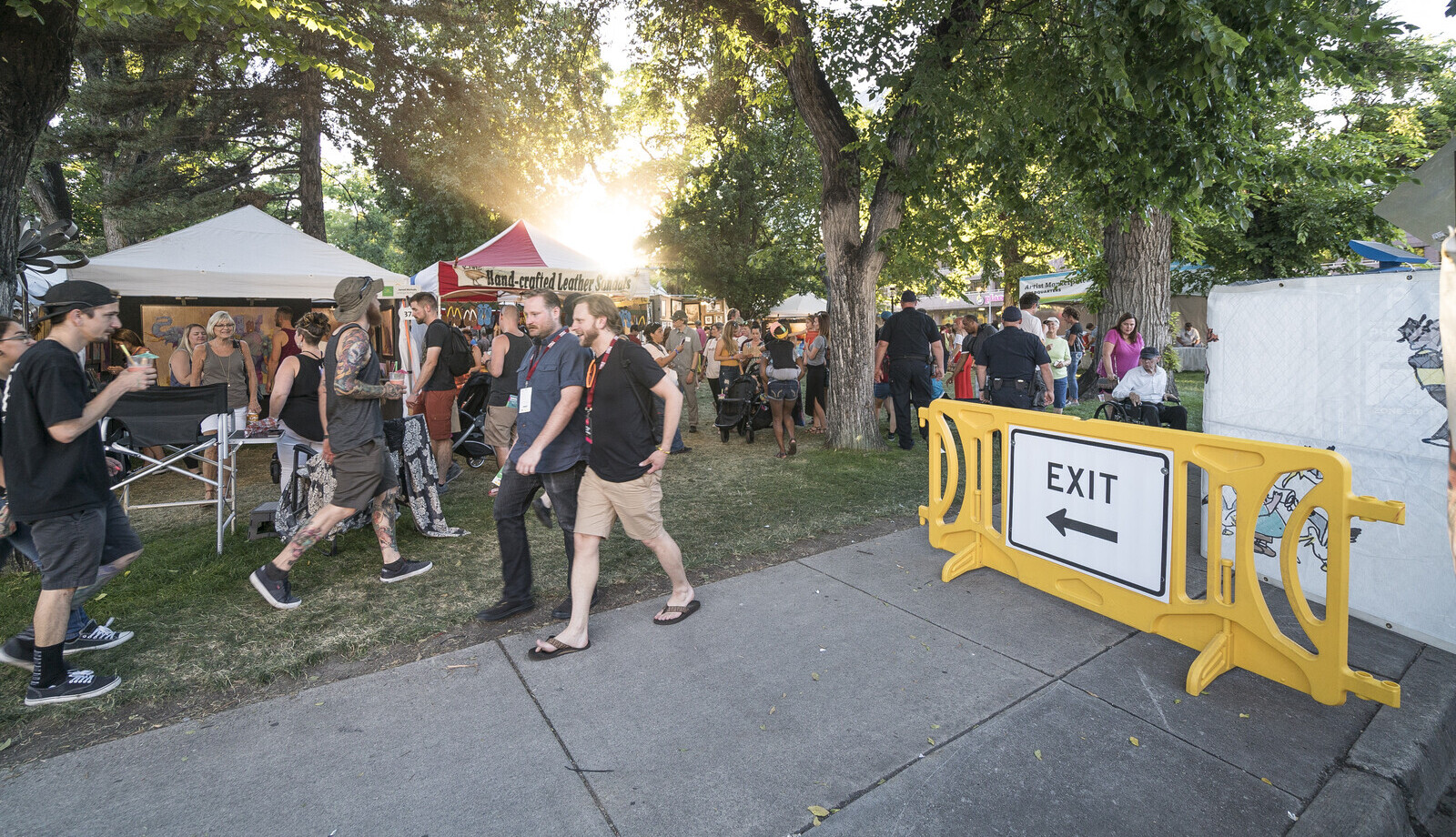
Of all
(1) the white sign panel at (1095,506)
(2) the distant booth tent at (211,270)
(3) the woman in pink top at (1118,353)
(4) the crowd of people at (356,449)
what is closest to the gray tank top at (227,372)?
(4) the crowd of people at (356,449)

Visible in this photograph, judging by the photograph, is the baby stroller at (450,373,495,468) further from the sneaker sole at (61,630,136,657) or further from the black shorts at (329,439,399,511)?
the sneaker sole at (61,630,136,657)

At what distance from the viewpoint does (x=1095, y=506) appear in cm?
388

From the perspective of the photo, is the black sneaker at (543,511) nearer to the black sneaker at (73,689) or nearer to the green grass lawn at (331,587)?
the green grass lawn at (331,587)

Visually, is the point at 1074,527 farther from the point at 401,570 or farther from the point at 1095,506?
the point at 401,570

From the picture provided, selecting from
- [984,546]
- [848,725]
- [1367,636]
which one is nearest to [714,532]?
[984,546]

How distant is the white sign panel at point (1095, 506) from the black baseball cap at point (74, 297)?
4.86 meters

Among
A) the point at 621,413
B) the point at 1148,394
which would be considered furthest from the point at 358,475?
the point at 1148,394

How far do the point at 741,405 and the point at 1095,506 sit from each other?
6706 millimetres

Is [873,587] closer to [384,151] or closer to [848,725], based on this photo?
[848,725]

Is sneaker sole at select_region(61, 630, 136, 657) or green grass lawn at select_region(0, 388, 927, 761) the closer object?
green grass lawn at select_region(0, 388, 927, 761)

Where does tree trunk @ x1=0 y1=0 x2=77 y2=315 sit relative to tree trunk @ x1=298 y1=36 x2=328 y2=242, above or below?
below

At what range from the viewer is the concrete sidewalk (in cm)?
237

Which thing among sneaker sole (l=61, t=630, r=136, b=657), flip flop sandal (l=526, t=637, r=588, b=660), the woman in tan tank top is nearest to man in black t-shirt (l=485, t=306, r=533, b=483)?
the woman in tan tank top

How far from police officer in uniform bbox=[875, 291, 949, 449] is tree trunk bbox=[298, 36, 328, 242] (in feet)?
43.5
